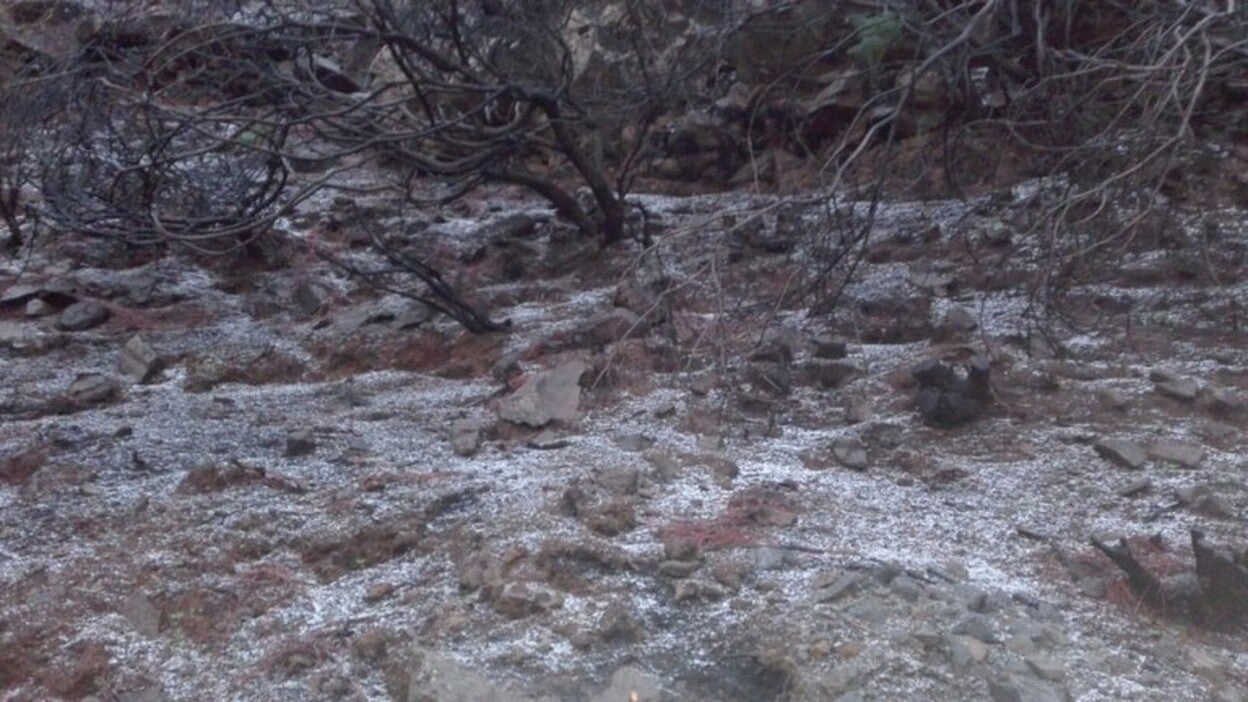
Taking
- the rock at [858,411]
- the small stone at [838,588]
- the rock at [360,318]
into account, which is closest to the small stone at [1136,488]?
the rock at [858,411]

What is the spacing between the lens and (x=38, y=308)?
721 centimetres

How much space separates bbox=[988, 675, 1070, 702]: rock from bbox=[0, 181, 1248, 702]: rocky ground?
1 centimetres

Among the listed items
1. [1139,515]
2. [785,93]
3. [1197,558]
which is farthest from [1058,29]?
[1197,558]

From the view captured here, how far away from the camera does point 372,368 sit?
6.36 m

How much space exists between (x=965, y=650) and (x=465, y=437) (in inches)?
79.0

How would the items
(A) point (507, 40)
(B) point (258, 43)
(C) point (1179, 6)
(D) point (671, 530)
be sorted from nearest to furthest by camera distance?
(D) point (671, 530) → (C) point (1179, 6) → (B) point (258, 43) → (A) point (507, 40)

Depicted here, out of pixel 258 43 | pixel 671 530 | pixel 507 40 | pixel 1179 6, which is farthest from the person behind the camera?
pixel 507 40

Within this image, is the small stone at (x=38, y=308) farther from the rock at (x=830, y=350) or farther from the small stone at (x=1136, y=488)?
the small stone at (x=1136, y=488)

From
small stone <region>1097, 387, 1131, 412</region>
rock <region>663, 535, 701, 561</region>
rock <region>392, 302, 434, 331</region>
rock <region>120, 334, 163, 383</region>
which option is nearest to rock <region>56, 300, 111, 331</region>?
rock <region>120, 334, 163, 383</region>

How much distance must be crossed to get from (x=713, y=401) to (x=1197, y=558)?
6.10 feet

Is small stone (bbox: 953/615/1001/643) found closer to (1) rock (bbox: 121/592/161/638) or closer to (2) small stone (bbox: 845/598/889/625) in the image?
(2) small stone (bbox: 845/598/889/625)

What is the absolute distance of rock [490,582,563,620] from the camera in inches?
157

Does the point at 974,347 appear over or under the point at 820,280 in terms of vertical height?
under

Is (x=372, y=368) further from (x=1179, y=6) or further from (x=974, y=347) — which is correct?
(x=1179, y=6)
